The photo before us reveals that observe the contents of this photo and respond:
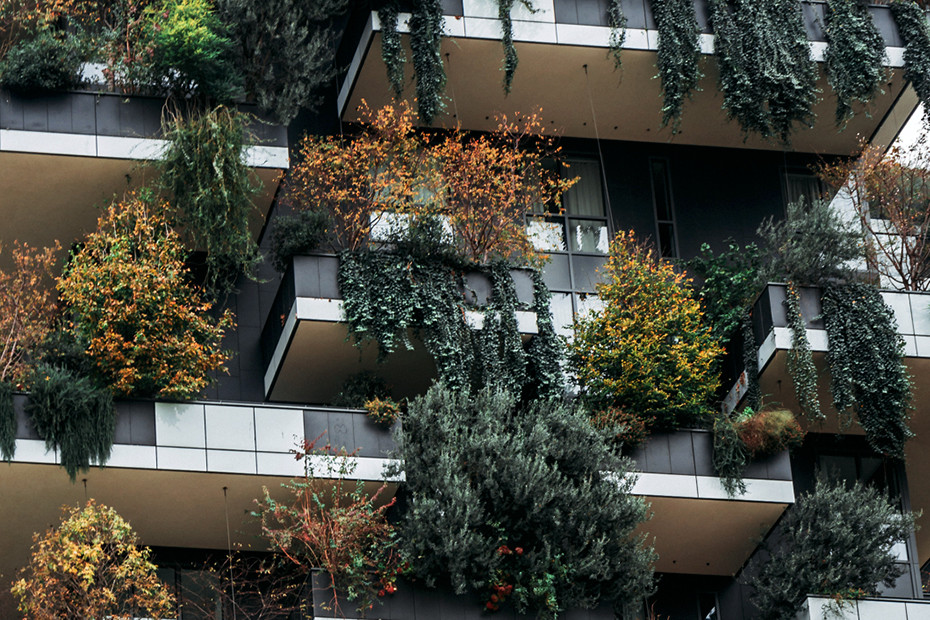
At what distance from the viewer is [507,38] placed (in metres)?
32.1

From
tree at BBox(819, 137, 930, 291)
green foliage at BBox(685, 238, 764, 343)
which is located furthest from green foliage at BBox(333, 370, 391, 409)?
tree at BBox(819, 137, 930, 291)

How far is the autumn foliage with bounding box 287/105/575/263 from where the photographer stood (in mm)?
30453

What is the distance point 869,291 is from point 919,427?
3.05 meters

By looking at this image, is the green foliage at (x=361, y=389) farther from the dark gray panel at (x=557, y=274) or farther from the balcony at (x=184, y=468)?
the dark gray panel at (x=557, y=274)

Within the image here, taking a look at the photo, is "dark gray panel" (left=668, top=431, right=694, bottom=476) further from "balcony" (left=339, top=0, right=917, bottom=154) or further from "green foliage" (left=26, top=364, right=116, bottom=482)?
"green foliage" (left=26, top=364, right=116, bottom=482)

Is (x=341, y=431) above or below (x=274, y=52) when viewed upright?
below

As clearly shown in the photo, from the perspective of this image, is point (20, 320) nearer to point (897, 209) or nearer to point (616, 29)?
point (616, 29)

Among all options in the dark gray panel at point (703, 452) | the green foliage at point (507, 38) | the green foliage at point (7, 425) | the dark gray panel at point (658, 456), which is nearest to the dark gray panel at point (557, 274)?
the green foliage at point (507, 38)

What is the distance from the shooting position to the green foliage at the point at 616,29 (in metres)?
32.6

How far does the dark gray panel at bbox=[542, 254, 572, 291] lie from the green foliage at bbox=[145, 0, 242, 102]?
649 cm

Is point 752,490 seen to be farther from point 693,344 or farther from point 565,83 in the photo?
point 565,83

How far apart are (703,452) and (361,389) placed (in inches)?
225

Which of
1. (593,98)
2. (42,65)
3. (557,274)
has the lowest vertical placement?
(557,274)

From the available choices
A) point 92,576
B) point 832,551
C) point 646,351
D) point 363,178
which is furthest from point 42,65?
point 832,551
